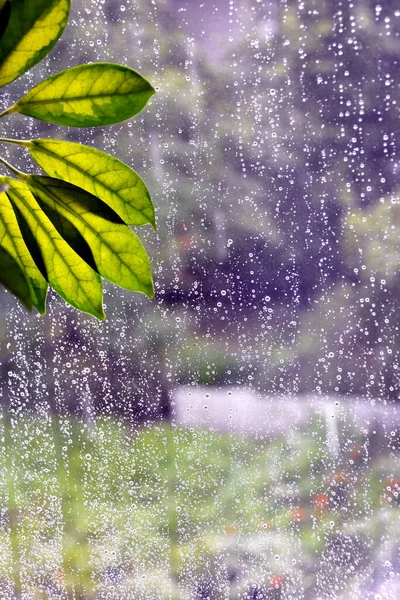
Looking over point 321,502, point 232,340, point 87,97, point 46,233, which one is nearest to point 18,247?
point 46,233

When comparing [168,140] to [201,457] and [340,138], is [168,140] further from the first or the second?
[201,457]

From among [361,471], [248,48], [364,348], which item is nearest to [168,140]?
[248,48]

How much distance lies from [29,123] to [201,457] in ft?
2.20

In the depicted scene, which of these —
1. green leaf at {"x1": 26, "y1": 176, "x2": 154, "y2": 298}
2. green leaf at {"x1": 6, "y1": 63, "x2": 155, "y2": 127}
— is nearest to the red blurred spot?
green leaf at {"x1": 26, "y1": 176, "x2": 154, "y2": 298}

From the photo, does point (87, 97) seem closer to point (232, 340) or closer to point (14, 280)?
point (14, 280)

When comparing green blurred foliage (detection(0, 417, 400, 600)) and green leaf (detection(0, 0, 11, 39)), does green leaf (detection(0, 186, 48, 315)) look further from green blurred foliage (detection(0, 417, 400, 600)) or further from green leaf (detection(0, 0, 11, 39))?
green blurred foliage (detection(0, 417, 400, 600))

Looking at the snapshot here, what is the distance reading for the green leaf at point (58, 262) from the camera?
1.56 ft

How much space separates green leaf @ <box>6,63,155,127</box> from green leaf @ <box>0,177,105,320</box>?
0.08 m

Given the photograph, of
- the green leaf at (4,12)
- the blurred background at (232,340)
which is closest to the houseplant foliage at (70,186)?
the green leaf at (4,12)

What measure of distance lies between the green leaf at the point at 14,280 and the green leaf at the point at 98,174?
6.2 inches

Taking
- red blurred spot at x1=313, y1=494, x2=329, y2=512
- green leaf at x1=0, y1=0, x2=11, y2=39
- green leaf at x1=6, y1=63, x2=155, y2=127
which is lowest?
red blurred spot at x1=313, y1=494, x2=329, y2=512

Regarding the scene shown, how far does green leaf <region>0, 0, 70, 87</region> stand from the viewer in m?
0.39

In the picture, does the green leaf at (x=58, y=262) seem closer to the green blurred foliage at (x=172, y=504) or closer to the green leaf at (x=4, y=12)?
the green leaf at (x=4, y=12)

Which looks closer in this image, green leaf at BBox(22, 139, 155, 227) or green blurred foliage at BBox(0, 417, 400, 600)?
green leaf at BBox(22, 139, 155, 227)
